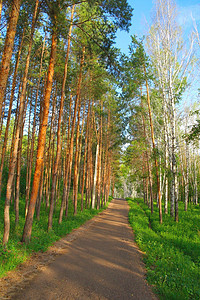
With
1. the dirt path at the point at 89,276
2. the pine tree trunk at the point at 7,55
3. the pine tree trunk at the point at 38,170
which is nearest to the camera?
the dirt path at the point at 89,276

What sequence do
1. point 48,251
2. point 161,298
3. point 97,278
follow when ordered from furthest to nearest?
point 48,251 < point 97,278 < point 161,298

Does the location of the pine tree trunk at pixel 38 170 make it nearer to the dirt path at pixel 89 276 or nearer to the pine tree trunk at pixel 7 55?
the dirt path at pixel 89 276

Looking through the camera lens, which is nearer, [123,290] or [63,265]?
[123,290]

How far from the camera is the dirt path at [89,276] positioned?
4043 mm

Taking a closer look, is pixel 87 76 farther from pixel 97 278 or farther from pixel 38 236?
pixel 97 278

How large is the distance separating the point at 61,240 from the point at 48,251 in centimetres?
166

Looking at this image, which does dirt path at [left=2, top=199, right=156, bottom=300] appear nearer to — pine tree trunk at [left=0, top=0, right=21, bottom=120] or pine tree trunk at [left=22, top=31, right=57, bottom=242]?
pine tree trunk at [left=22, top=31, right=57, bottom=242]

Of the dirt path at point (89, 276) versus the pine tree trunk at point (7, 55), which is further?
the pine tree trunk at point (7, 55)

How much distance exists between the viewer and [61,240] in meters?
8.53

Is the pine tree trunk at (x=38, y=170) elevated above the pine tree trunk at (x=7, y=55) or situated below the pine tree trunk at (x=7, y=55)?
below

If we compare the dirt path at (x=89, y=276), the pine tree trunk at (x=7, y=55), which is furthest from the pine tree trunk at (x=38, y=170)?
the pine tree trunk at (x=7, y=55)

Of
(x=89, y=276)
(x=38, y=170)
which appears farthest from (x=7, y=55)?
(x=89, y=276)

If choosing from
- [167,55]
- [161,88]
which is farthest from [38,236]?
[167,55]

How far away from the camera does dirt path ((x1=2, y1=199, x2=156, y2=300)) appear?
4043mm
